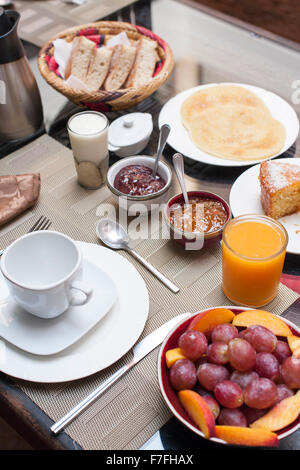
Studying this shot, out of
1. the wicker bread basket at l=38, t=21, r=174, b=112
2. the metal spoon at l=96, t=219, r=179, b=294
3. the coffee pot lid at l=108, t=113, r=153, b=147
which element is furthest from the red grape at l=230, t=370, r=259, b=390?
the wicker bread basket at l=38, t=21, r=174, b=112

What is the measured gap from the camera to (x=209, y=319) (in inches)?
33.7

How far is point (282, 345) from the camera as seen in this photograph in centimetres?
81

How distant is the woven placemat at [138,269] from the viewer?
85cm

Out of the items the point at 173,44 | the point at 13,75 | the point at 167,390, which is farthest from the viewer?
the point at 173,44

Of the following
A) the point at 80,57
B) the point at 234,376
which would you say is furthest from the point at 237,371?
the point at 80,57

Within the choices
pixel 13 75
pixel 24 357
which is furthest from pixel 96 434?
pixel 13 75

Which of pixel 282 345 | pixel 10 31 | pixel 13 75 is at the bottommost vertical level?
pixel 282 345

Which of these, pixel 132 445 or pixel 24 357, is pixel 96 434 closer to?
pixel 132 445

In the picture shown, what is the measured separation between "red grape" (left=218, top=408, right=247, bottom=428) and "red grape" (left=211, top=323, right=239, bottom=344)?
0.36 ft

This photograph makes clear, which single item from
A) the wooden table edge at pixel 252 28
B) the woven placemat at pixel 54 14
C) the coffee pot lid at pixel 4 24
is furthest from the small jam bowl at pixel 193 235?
the woven placemat at pixel 54 14

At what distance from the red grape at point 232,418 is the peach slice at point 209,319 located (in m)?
0.15

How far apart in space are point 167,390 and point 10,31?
1.00 metres

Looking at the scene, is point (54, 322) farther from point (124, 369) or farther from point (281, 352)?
point (281, 352)

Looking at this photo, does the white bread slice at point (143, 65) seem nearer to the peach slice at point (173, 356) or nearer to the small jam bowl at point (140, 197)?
the small jam bowl at point (140, 197)
